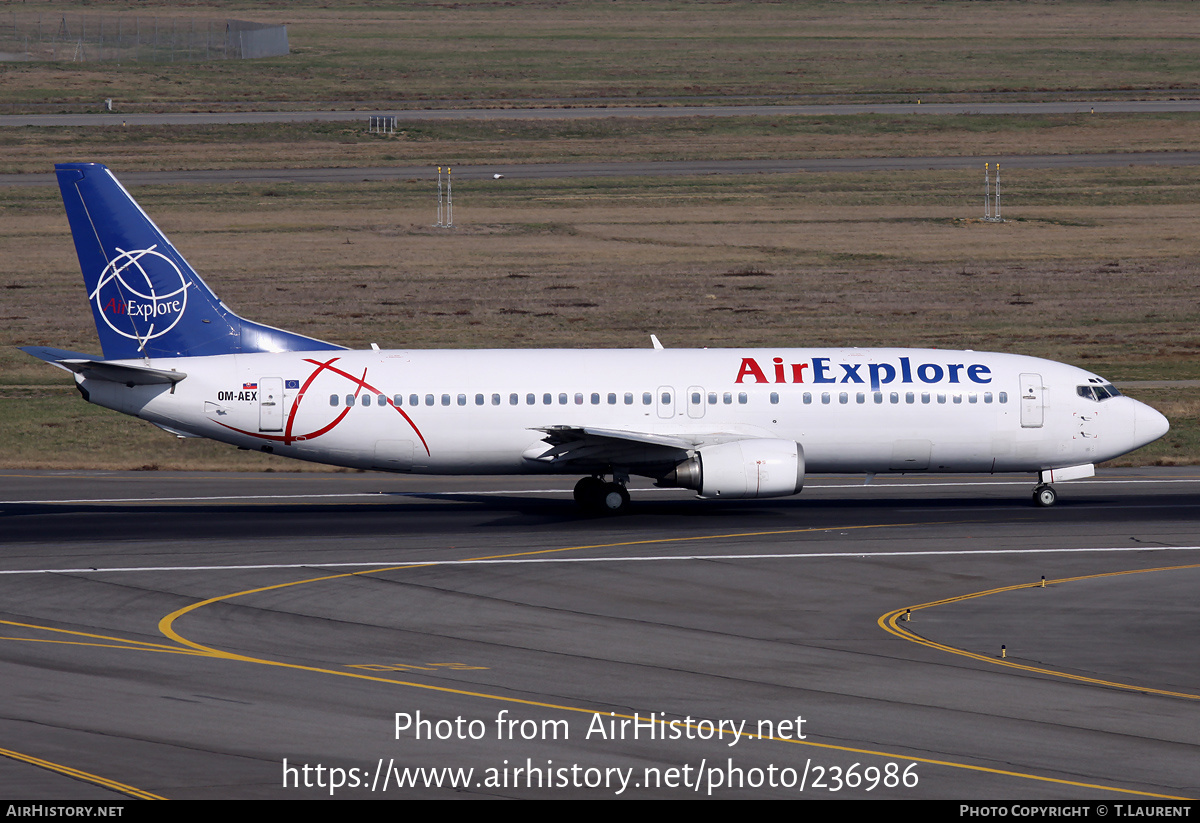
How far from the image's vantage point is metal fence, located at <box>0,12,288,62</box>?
509 ft

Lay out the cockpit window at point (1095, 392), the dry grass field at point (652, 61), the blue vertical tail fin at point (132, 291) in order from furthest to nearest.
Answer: the dry grass field at point (652, 61) → the cockpit window at point (1095, 392) → the blue vertical tail fin at point (132, 291)

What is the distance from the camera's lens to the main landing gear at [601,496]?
39.4 metres

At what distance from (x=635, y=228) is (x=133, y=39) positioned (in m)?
98.5

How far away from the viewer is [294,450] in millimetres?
38625

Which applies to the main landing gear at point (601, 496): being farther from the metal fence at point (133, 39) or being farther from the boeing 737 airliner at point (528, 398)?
the metal fence at point (133, 39)

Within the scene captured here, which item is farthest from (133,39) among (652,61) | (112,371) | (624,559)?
(624,559)

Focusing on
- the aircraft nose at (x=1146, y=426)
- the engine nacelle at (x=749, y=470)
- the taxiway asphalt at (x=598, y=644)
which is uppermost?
the aircraft nose at (x=1146, y=426)

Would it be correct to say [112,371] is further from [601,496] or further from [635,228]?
[635,228]

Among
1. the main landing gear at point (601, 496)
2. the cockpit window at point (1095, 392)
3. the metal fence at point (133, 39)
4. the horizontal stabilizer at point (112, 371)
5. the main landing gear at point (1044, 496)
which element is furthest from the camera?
the metal fence at point (133, 39)

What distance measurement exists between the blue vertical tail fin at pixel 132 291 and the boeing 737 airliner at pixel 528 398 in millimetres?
36

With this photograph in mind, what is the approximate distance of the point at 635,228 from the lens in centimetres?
8738

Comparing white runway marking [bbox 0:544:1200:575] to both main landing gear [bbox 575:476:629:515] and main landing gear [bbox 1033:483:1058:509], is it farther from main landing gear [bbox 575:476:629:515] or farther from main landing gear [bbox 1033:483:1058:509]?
main landing gear [bbox 575:476:629:515]

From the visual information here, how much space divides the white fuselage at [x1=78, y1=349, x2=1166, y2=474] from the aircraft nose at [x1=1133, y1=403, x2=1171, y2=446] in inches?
50.1

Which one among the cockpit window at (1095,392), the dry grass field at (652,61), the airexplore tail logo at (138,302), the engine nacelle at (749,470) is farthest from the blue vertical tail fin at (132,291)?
the dry grass field at (652,61)
